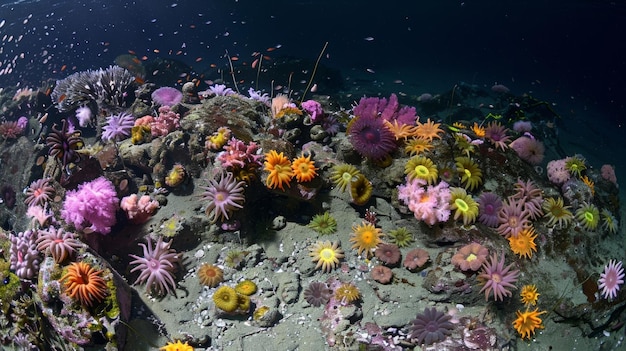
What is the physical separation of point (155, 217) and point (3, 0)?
3322 centimetres

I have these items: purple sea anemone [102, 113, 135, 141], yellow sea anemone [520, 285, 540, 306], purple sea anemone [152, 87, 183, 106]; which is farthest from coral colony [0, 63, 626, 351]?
purple sea anemone [152, 87, 183, 106]

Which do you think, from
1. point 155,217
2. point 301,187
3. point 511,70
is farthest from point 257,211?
point 511,70

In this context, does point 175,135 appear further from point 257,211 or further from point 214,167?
point 257,211

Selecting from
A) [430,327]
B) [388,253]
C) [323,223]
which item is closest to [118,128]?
[323,223]

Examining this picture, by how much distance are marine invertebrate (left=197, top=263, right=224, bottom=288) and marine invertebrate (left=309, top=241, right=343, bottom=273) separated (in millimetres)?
1452

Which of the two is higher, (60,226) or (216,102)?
(216,102)

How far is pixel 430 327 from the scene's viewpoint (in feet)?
16.1

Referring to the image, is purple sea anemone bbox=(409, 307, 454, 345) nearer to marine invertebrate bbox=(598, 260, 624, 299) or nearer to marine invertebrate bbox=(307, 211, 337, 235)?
marine invertebrate bbox=(307, 211, 337, 235)

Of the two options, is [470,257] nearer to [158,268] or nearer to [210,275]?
[210,275]

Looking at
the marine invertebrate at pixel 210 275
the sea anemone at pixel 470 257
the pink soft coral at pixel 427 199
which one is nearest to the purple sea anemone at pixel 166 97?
the marine invertebrate at pixel 210 275

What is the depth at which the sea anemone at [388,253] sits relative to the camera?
564 centimetres

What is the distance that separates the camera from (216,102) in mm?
7574

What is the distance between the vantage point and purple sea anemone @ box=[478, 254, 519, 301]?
5.10 metres

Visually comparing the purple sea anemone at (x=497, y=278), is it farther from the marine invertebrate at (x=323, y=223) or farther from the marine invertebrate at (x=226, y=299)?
the marine invertebrate at (x=226, y=299)
